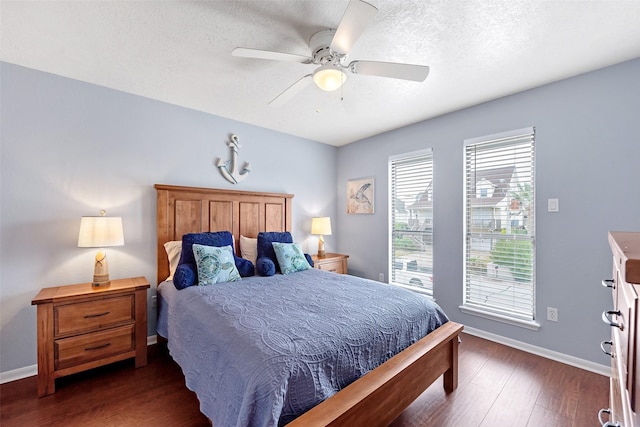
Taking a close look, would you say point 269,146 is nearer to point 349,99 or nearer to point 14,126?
point 349,99

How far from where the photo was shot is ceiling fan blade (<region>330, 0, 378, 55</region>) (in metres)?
1.27

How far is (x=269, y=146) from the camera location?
3.70m

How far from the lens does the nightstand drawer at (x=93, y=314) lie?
6.64 ft

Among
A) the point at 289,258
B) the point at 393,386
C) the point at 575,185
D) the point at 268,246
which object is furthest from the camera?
the point at 268,246

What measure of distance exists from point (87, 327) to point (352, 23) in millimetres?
2816

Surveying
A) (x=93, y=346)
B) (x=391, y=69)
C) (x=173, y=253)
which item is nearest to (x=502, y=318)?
(x=391, y=69)

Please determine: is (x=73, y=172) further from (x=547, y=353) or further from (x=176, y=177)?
(x=547, y=353)

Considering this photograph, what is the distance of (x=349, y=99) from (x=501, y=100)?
1533mm

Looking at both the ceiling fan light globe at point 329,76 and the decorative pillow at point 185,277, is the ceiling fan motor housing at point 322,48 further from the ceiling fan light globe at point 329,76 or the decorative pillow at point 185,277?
the decorative pillow at point 185,277

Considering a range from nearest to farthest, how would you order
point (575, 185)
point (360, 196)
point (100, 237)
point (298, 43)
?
point (298, 43) < point (100, 237) < point (575, 185) < point (360, 196)

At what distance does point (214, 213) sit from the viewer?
10.3 feet

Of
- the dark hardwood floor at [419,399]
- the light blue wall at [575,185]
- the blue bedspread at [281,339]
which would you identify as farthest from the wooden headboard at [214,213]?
the light blue wall at [575,185]

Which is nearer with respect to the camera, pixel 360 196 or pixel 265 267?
pixel 265 267

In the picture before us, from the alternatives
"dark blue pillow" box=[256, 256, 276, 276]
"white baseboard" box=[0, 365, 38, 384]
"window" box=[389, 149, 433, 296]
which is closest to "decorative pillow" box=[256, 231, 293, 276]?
"dark blue pillow" box=[256, 256, 276, 276]
